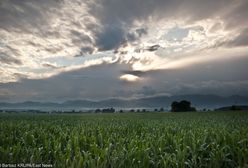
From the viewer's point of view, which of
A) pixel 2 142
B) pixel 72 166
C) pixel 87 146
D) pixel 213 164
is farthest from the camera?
pixel 2 142

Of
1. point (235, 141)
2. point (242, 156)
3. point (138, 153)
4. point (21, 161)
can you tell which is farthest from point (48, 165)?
point (235, 141)

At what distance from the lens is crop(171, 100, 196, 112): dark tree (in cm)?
14150

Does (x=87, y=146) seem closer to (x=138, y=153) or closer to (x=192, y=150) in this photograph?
(x=138, y=153)

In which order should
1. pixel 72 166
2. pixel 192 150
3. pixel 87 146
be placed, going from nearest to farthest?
pixel 72 166
pixel 192 150
pixel 87 146

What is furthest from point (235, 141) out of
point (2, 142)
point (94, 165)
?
point (2, 142)

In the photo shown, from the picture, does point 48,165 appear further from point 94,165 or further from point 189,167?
point 189,167

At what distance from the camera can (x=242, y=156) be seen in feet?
29.8

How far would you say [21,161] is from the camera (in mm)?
8117

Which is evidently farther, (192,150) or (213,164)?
(192,150)

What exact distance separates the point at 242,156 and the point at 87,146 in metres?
6.44

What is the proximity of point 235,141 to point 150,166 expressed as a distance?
17.0 ft

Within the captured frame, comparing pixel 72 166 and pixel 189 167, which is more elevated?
pixel 72 166

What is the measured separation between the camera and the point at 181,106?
142 meters

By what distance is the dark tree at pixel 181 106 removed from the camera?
142 m
